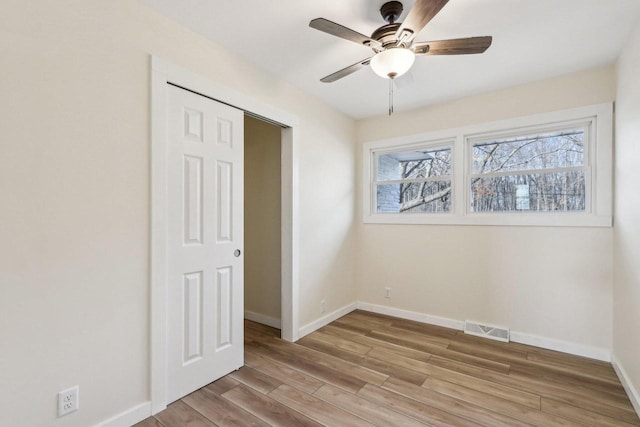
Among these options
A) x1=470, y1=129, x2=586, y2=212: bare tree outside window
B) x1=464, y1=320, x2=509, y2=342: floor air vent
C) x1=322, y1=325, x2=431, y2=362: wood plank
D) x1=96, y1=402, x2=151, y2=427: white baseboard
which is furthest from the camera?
x1=464, y1=320, x2=509, y2=342: floor air vent

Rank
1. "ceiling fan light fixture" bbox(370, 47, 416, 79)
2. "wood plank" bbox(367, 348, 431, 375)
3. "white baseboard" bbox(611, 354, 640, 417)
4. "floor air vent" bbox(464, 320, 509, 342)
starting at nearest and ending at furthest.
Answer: "ceiling fan light fixture" bbox(370, 47, 416, 79), "white baseboard" bbox(611, 354, 640, 417), "wood plank" bbox(367, 348, 431, 375), "floor air vent" bbox(464, 320, 509, 342)

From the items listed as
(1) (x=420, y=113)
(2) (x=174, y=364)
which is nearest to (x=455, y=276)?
(1) (x=420, y=113)

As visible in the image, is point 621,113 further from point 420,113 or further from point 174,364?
point 174,364

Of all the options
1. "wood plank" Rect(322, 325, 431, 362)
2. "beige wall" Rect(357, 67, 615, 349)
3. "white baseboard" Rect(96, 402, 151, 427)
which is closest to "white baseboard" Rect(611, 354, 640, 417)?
"beige wall" Rect(357, 67, 615, 349)

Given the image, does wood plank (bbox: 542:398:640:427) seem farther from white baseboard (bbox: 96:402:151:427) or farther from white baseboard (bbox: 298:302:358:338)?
white baseboard (bbox: 96:402:151:427)

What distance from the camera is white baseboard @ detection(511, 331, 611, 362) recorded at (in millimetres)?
2562

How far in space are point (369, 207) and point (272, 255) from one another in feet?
4.59

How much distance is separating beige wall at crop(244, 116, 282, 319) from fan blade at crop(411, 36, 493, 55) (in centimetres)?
189

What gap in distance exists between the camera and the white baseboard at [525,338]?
259cm

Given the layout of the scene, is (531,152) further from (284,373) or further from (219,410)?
(219,410)

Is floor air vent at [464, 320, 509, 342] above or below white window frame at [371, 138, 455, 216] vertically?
below

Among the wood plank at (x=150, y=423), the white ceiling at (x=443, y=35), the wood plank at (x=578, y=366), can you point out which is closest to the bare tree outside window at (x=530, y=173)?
the white ceiling at (x=443, y=35)

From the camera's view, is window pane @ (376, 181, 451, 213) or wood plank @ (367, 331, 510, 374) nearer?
wood plank @ (367, 331, 510, 374)

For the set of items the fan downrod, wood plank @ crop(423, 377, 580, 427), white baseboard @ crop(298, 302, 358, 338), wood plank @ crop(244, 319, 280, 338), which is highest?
the fan downrod
